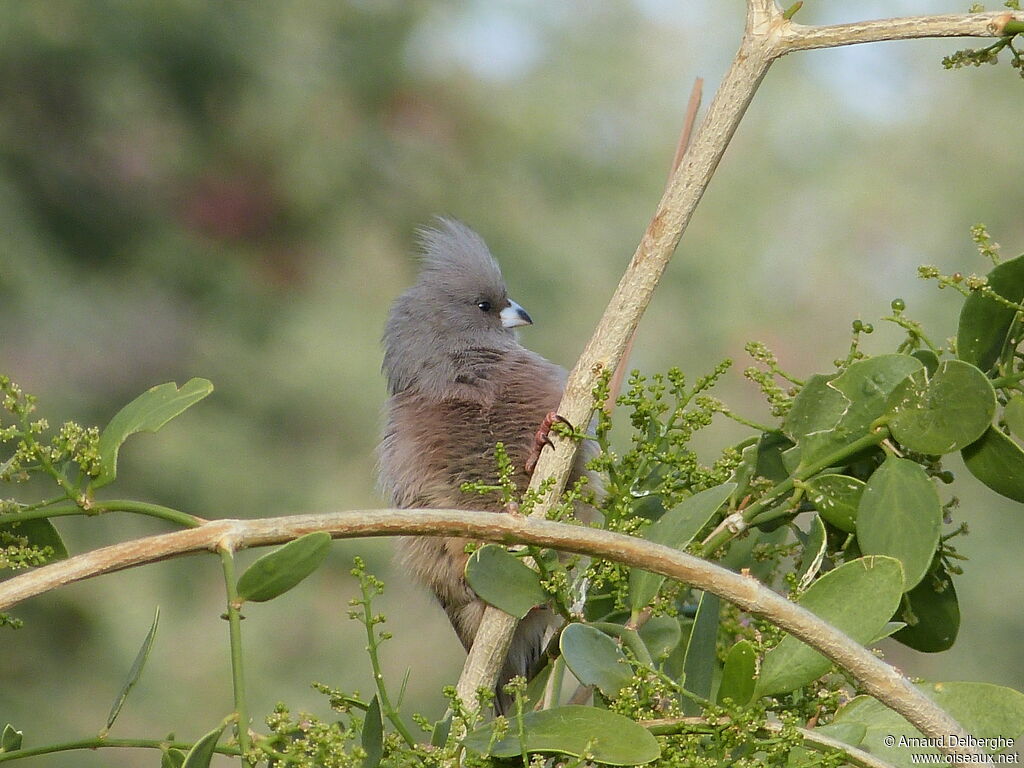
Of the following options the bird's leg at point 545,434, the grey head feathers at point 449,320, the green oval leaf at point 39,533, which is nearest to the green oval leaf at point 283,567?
the green oval leaf at point 39,533

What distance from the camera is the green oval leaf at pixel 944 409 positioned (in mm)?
1476

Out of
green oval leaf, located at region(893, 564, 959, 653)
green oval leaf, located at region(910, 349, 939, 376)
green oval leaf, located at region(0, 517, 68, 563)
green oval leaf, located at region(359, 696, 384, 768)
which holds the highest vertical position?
green oval leaf, located at region(910, 349, 939, 376)

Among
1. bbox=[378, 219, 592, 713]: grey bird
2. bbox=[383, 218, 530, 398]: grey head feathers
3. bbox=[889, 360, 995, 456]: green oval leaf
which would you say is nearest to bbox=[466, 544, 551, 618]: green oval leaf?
bbox=[889, 360, 995, 456]: green oval leaf

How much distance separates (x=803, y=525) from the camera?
198cm

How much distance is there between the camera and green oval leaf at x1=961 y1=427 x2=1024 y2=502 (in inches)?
60.2

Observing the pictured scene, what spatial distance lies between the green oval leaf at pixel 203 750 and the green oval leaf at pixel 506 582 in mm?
418

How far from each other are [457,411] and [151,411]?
1657mm

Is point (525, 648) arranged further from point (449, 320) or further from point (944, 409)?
point (944, 409)

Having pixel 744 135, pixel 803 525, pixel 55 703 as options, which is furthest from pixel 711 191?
pixel 803 525

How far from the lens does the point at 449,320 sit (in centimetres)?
353

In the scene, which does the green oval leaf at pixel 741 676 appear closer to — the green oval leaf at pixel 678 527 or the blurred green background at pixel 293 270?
the green oval leaf at pixel 678 527

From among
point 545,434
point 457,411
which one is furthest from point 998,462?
point 457,411

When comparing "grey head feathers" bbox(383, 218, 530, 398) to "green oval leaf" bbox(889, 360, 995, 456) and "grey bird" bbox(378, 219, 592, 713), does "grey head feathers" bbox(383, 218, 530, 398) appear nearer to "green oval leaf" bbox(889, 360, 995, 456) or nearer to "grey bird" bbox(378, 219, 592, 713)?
"grey bird" bbox(378, 219, 592, 713)

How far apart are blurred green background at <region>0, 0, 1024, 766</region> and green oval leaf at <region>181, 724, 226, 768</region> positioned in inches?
222
